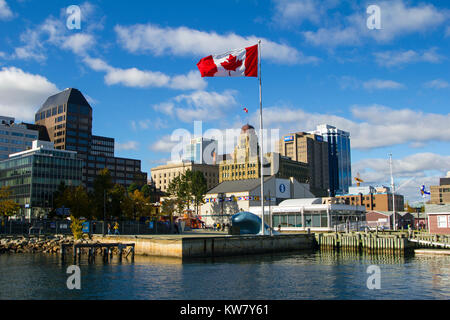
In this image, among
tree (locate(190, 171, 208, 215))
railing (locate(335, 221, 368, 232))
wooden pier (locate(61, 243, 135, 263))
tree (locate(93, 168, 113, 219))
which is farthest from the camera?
tree (locate(190, 171, 208, 215))

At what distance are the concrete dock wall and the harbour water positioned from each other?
2025mm

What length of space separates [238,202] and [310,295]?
88.7 meters

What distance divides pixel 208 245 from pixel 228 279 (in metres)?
16.9

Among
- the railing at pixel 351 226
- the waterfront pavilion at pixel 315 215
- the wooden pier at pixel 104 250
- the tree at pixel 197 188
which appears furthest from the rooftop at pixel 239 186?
the wooden pier at pixel 104 250

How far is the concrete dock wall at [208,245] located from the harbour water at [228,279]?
6.64ft

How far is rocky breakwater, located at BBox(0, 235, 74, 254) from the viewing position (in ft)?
213

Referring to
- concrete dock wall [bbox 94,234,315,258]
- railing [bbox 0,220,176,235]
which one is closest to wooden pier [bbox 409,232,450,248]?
concrete dock wall [bbox 94,234,315,258]

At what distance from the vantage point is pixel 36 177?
135750mm

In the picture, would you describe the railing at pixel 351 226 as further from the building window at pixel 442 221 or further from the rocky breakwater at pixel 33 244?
the rocky breakwater at pixel 33 244

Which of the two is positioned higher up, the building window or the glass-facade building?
the glass-facade building

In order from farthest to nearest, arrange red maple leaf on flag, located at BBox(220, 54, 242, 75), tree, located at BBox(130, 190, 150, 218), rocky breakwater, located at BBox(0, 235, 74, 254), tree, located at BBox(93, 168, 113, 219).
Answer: tree, located at BBox(130, 190, 150, 218) → tree, located at BBox(93, 168, 113, 219) → rocky breakwater, located at BBox(0, 235, 74, 254) → red maple leaf on flag, located at BBox(220, 54, 242, 75)

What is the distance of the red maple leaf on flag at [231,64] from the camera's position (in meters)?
45.3

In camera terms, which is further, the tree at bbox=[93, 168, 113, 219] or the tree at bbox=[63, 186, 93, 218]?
the tree at bbox=[63, 186, 93, 218]

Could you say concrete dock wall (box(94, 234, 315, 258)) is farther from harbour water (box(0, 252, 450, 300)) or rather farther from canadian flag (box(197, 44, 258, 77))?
canadian flag (box(197, 44, 258, 77))
